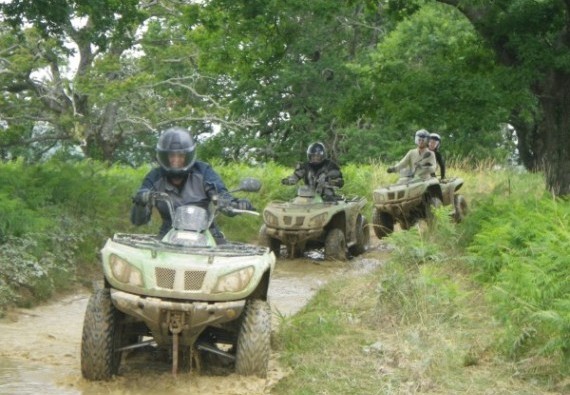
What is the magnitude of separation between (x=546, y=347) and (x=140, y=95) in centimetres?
2745

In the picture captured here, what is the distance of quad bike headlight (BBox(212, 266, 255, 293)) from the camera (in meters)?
6.93

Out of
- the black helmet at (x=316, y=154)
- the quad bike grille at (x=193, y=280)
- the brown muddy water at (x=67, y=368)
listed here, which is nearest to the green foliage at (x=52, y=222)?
the brown muddy water at (x=67, y=368)

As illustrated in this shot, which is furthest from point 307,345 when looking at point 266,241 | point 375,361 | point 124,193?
point 124,193

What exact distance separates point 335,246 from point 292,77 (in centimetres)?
2245

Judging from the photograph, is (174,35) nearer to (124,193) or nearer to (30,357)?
(124,193)

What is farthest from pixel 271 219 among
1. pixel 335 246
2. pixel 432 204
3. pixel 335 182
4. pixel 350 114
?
pixel 432 204

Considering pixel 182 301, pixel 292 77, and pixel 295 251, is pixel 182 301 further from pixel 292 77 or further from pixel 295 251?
pixel 292 77

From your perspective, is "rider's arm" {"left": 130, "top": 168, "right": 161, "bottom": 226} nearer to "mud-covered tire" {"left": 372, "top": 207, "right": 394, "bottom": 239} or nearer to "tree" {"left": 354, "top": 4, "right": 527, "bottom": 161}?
"tree" {"left": 354, "top": 4, "right": 527, "bottom": 161}

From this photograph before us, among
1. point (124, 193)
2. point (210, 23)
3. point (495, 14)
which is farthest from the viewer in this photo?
point (210, 23)

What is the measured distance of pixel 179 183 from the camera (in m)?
8.16

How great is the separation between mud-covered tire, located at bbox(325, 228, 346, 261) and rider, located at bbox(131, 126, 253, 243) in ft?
23.3

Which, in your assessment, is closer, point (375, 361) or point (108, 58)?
point (375, 361)

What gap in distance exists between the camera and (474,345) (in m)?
7.70

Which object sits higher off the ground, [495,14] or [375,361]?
[495,14]
